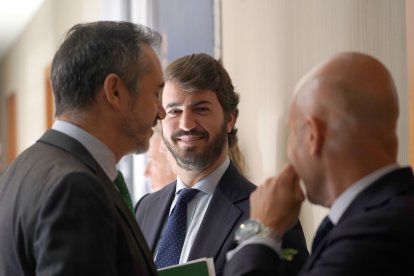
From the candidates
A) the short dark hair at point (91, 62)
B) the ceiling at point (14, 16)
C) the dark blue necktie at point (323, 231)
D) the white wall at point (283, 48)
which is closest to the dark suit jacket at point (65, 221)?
the short dark hair at point (91, 62)

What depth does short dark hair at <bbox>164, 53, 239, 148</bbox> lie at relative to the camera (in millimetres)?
2295

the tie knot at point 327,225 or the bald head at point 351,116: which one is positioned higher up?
the bald head at point 351,116

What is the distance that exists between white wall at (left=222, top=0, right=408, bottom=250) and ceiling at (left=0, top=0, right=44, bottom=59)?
5329 millimetres

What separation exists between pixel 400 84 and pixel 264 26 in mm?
1009

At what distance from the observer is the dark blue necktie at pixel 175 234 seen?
2133mm

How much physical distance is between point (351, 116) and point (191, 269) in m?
0.63

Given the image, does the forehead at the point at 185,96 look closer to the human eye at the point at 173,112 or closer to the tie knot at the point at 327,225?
the human eye at the point at 173,112

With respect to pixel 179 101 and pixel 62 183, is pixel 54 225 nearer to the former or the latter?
pixel 62 183

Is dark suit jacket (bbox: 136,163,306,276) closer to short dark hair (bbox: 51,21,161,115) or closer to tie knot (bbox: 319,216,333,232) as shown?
tie knot (bbox: 319,216,333,232)

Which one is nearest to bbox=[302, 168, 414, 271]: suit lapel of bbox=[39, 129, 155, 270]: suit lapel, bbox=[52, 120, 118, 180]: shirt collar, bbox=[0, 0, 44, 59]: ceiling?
bbox=[39, 129, 155, 270]: suit lapel

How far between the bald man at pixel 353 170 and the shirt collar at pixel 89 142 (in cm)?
39

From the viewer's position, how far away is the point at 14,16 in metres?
8.81

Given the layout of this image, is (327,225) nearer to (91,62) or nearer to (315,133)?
(315,133)

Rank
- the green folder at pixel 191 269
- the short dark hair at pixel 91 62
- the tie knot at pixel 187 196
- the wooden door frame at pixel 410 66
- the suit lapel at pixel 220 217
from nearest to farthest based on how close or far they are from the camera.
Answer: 1. the short dark hair at pixel 91 62
2. the green folder at pixel 191 269
3. the wooden door frame at pixel 410 66
4. the suit lapel at pixel 220 217
5. the tie knot at pixel 187 196
